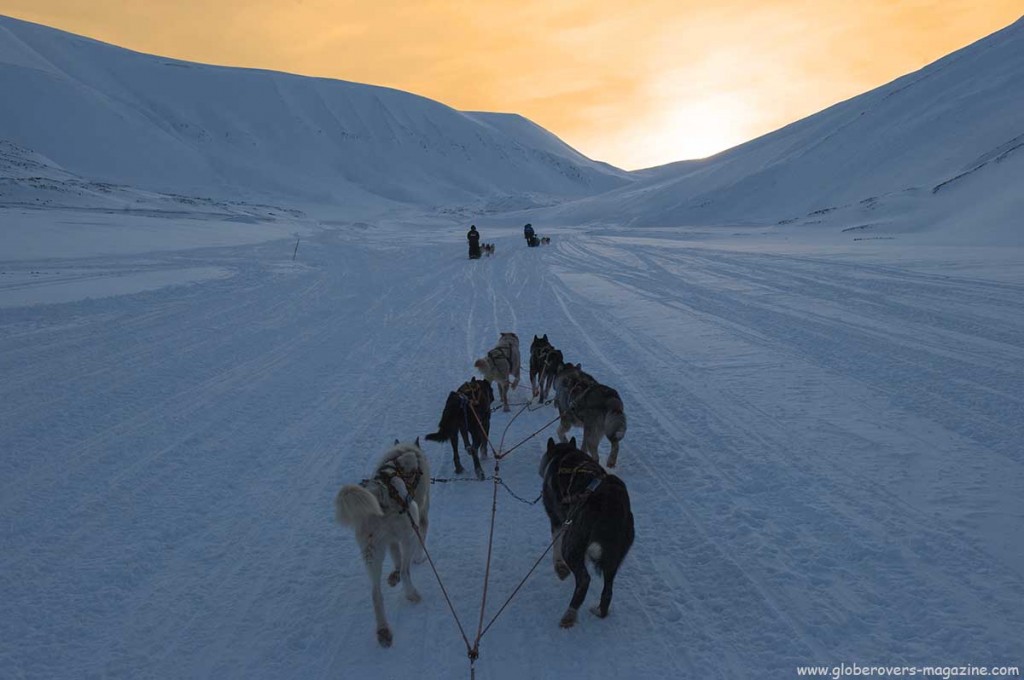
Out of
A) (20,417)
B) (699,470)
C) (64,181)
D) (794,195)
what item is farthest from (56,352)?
(64,181)

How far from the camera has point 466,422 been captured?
5.90 metres

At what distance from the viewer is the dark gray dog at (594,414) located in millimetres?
5477

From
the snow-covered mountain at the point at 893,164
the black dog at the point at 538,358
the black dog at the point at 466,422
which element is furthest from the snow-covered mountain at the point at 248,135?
the black dog at the point at 466,422

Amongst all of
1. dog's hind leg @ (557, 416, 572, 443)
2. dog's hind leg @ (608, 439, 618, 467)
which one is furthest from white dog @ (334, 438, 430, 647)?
dog's hind leg @ (557, 416, 572, 443)

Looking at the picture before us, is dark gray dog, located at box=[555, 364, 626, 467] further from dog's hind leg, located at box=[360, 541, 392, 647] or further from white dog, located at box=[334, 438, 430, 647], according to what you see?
dog's hind leg, located at box=[360, 541, 392, 647]

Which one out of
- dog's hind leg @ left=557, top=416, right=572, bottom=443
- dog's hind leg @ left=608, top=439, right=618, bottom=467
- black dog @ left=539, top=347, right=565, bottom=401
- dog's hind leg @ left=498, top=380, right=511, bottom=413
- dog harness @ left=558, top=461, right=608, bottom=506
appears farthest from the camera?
dog's hind leg @ left=498, top=380, right=511, bottom=413

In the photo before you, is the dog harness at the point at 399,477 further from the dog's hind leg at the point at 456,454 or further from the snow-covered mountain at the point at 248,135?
the snow-covered mountain at the point at 248,135

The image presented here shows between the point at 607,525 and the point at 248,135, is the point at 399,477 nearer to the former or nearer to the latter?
the point at 607,525

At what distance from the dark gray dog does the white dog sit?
2.03 meters

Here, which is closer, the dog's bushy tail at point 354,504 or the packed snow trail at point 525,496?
the dog's bushy tail at point 354,504

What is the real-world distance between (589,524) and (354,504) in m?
1.32

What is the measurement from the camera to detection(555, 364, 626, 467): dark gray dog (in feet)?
18.0

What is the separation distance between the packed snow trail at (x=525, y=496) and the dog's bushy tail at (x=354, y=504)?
0.84 meters

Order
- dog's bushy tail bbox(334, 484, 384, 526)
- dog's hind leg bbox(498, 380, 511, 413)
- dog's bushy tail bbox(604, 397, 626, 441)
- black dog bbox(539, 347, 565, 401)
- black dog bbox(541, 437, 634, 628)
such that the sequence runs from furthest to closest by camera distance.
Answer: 1. dog's hind leg bbox(498, 380, 511, 413)
2. black dog bbox(539, 347, 565, 401)
3. dog's bushy tail bbox(604, 397, 626, 441)
4. black dog bbox(541, 437, 634, 628)
5. dog's bushy tail bbox(334, 484, 384, 526)
